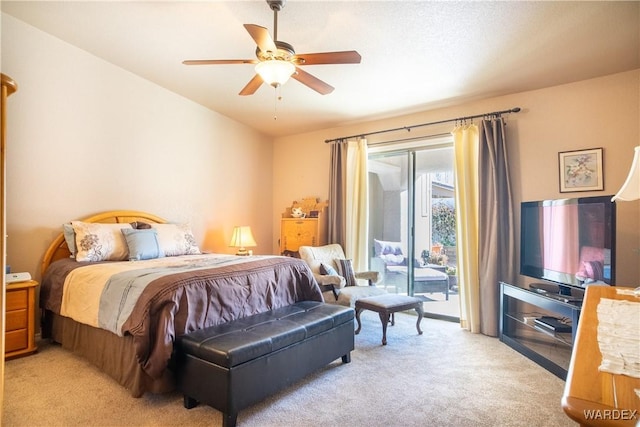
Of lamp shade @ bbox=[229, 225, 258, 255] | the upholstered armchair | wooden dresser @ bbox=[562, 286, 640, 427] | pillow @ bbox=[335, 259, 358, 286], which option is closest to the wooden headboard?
lamp shade @ bbox=[229, 225, 258, 255]

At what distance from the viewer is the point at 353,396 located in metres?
2.26

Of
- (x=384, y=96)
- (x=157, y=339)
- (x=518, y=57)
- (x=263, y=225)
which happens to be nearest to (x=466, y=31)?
(x=518, y=57)

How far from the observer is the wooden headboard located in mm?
3156

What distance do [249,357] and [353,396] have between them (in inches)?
31.6

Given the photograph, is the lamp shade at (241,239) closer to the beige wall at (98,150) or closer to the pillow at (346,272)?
the beige wall at (98,150)

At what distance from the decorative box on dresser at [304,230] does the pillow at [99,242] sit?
88.2 inches

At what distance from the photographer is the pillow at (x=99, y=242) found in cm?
309

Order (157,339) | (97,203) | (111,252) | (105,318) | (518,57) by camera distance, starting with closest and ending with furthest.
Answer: (157,339), (105,318), (518,57), (111,252), (97,203)

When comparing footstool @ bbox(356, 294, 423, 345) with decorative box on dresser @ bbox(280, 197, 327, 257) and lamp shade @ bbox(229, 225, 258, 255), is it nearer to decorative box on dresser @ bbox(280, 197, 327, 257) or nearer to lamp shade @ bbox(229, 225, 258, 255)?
decorative box on dresser @ bbox(280, 197, 327, 257)

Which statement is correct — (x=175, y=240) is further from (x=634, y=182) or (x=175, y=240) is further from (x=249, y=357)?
(x=634, y=182)

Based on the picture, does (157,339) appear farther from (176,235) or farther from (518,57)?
(518,57)

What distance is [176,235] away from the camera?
12.5 ft

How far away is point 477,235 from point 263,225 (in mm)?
3306

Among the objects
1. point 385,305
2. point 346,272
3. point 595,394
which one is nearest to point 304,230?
point 346,272
